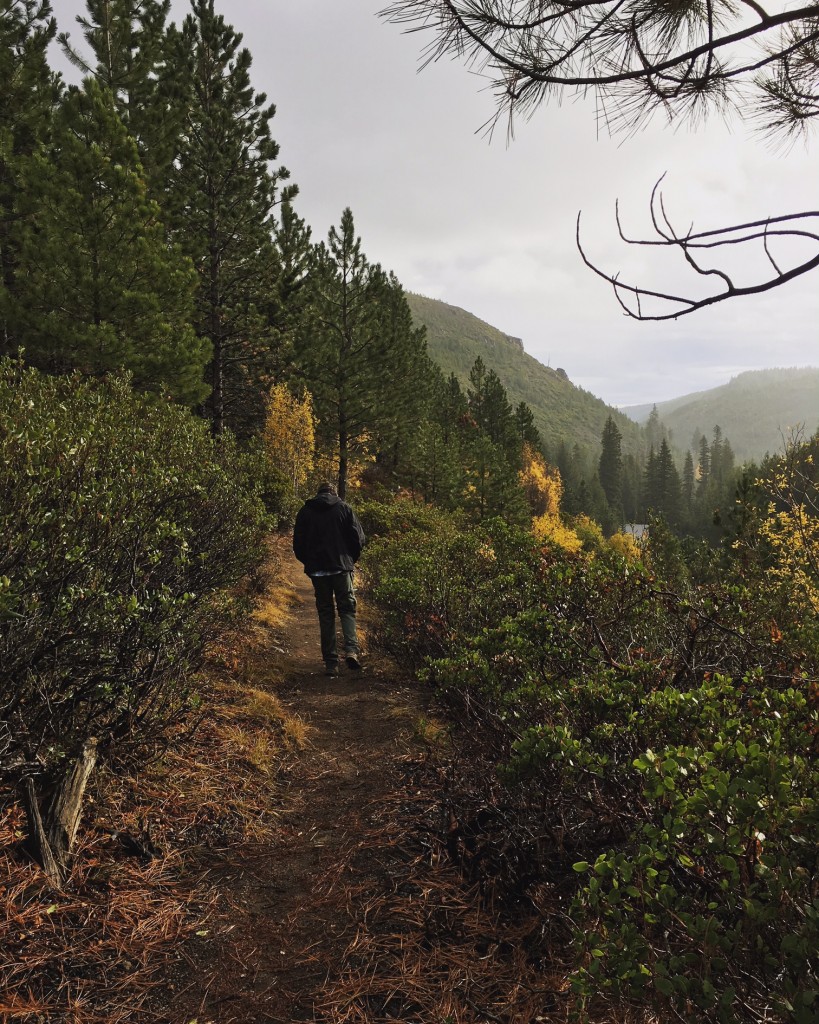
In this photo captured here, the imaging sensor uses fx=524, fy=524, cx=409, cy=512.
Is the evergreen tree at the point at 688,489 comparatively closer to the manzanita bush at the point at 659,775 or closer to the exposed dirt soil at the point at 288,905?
the manzanita bush at the point at 659,775

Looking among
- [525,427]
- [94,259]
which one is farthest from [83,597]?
[525,427]

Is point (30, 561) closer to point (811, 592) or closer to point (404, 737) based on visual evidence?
point (404, 737)

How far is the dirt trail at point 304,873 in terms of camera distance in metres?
1.99

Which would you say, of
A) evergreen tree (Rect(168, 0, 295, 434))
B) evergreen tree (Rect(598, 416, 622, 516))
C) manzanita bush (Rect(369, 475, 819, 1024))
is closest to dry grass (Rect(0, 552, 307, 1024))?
manzanita bush (Rect(369, 475, 819, 1024))

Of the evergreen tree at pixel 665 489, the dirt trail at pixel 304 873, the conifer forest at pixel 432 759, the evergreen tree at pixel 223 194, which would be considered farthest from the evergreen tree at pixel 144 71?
the evergreen tree at pixel 665 489

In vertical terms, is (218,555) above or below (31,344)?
below

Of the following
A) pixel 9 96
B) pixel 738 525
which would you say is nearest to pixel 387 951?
pixel 9 96

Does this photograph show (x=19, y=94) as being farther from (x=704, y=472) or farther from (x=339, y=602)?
(x=704, y=472)

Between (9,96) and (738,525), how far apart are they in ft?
120

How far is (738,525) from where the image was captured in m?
31.1

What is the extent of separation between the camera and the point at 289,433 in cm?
2116

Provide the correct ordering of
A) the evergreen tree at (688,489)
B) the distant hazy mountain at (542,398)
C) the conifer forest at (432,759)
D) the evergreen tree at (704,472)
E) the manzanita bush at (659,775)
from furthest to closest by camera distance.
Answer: the distant hazy mountain at (542,398)
the evergreen tree at (704,472)
the evergreen tree at (688,489)
the conifer forest at (432,759)
the manzanita bush at (659,775)

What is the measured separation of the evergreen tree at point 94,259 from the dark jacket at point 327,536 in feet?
23.3

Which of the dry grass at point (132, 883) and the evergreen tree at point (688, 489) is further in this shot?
the evergreen tree at point (688, 489)
